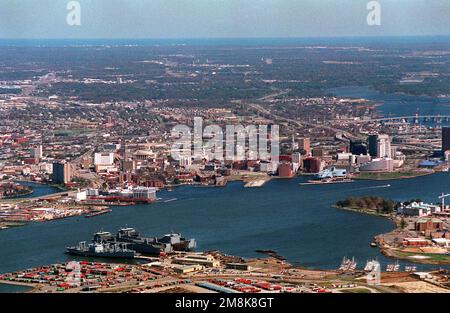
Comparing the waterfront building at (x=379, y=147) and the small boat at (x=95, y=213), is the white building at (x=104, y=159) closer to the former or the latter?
the waterfront building at (x=379, y=147)

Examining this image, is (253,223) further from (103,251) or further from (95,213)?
(95,213)

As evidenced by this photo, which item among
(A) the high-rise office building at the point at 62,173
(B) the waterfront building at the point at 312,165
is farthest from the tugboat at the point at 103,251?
(B) the waterfront building at the point at 312,165

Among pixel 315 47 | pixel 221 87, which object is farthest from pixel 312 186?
pixel 315 47

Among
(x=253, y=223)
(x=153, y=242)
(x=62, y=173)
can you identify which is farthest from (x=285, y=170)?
(x=153, y=242)

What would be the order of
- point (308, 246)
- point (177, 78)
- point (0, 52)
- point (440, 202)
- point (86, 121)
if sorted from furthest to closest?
point (0, 52), point (177, 78), point (86, 121), point (440, 202), point (308, 246)
